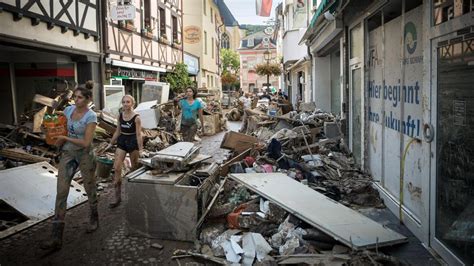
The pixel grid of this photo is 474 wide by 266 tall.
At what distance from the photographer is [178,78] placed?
2188 cm

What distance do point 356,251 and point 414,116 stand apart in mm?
1920

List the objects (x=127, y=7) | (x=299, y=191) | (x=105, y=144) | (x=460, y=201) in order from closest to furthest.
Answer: (x=460, y=201) < (x=299, y=191) < (x=105, y=144) < (x=127, y=7)

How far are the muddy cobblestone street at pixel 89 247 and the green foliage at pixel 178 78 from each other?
52.4 feet

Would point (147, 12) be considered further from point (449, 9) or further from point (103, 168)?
point (449, 9)

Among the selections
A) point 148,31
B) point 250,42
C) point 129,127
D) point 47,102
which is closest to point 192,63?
point 148,31

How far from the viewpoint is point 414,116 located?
496 cm

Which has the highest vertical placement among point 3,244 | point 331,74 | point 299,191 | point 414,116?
point 331,74

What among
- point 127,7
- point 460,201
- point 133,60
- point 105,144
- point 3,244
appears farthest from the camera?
point 133,60

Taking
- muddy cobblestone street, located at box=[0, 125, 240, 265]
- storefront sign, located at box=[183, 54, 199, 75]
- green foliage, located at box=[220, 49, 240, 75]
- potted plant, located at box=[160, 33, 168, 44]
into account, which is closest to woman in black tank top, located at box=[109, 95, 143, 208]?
muddy cobblestone street, located at box=[0, 125, 240, 265]

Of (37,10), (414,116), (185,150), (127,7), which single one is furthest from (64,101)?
(414,116)

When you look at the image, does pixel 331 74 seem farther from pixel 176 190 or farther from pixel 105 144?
pixel 176 190

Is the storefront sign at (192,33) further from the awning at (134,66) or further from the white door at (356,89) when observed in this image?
the white door at (356,89)

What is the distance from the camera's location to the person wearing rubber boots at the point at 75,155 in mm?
4711

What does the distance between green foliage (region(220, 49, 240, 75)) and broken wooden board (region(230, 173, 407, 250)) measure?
5540 centimetres
